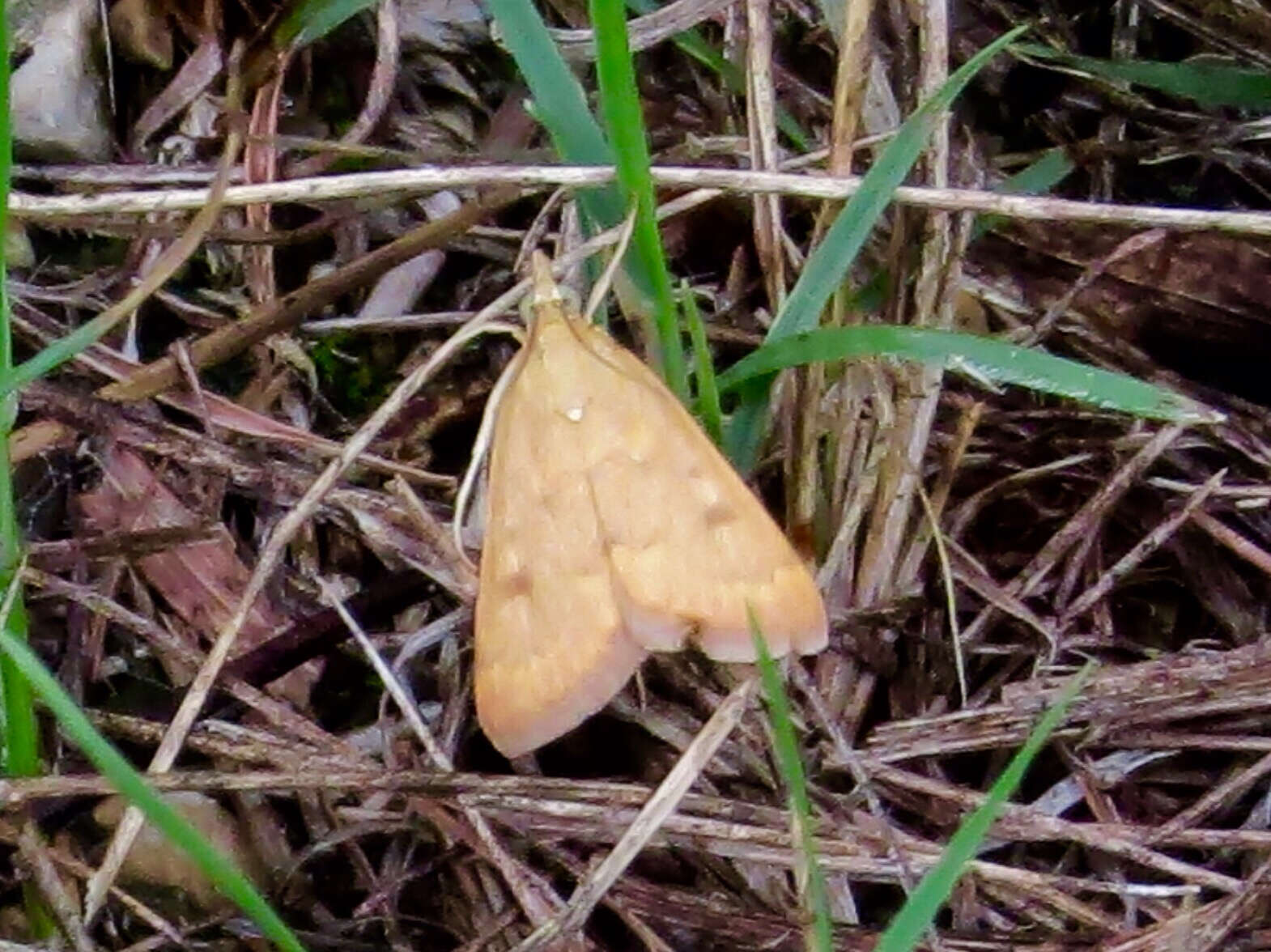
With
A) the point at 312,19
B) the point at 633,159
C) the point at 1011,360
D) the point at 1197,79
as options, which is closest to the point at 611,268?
the point at 633,159

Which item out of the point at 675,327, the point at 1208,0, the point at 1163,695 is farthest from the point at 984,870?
the point at 1208,0

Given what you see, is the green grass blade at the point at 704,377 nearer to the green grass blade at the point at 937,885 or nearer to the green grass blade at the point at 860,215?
the green grass blade at the point at 860,215

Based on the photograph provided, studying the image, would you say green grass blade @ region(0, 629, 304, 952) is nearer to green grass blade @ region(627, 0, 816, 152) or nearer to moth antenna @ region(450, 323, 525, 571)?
moth antenna @ region(450, 323, 525, 571)

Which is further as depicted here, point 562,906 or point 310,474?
point 310,474

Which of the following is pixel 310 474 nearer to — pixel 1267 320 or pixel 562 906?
pixel 562 906

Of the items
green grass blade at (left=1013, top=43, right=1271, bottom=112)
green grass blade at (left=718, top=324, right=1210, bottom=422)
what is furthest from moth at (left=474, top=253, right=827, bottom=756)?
green grass blade at (left=1013, top=43, right=1271, bottom=112)

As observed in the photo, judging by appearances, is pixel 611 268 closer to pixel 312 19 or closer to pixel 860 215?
pixel 860 215
